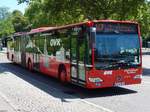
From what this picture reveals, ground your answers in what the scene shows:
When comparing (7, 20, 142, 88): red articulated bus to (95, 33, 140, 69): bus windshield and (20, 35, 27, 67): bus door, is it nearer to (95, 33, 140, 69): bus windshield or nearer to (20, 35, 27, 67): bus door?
(95, 33, 140, 69): bus windshield

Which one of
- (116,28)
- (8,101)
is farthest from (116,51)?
(8,101)

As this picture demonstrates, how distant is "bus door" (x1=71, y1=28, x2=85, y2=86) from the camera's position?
15922mm

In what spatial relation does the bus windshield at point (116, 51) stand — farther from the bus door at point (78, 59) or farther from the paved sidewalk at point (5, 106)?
the paved sidewalk at point (5, 106)

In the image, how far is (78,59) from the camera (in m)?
16.4

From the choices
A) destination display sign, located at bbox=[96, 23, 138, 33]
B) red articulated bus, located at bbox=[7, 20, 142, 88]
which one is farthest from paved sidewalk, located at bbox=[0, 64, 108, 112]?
destination display sign, located at bbox=[96, 23, 138, 33]

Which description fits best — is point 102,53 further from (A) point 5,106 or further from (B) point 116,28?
(A) point 5,106

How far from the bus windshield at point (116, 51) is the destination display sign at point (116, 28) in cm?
16

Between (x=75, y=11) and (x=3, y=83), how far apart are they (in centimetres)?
2012

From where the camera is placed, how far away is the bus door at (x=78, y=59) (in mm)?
15922

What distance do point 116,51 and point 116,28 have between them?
93cm

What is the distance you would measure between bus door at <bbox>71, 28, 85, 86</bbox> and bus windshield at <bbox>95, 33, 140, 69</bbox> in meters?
0.74

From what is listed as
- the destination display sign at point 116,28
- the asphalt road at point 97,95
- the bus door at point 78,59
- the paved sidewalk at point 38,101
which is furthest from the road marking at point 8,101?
the destination display sign at point 116,28

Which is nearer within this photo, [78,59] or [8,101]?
[8,101]

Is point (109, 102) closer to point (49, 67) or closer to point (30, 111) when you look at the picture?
point (30, 111)
